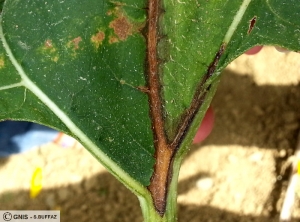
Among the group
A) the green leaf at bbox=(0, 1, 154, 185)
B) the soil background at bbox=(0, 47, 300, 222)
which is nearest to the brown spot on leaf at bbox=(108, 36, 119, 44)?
the green leaf at bbox=(0, 1, 154, 185)

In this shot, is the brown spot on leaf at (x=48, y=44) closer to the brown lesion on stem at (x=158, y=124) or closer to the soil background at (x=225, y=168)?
the brown lesion on stem at (x=158, y=124)

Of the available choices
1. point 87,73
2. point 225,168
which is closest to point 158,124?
point 87,73

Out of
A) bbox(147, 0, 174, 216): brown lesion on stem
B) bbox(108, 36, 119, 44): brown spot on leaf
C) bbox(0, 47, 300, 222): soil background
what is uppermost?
bbox(108, 36, 119, 44): brown spot on leaf

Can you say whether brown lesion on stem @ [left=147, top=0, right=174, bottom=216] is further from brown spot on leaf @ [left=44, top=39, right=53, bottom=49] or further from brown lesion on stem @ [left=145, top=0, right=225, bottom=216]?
brown spot on leaf @ [left=44, top=39, right=53, bottom=49]

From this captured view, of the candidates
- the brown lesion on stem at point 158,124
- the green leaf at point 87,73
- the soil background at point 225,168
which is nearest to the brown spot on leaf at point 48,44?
the green leaf at point 87,73

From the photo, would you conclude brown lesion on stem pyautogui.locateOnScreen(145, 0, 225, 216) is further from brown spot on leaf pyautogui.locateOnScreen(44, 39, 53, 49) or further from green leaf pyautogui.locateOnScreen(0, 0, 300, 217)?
brown spot on leaf pyautogui.locateOnScreen(44, 39, 53, 49)

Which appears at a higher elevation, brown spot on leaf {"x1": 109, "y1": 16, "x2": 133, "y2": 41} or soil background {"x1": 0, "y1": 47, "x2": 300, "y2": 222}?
brown spot on leaf {"x1": 109, "y1": 16, "x2": 133, "y2": 41}

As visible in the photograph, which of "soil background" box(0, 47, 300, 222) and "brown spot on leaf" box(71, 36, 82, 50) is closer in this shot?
"brown spot on leaf" box(71, 36, 82, 50)

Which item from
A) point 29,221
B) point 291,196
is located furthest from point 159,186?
point 29,221
